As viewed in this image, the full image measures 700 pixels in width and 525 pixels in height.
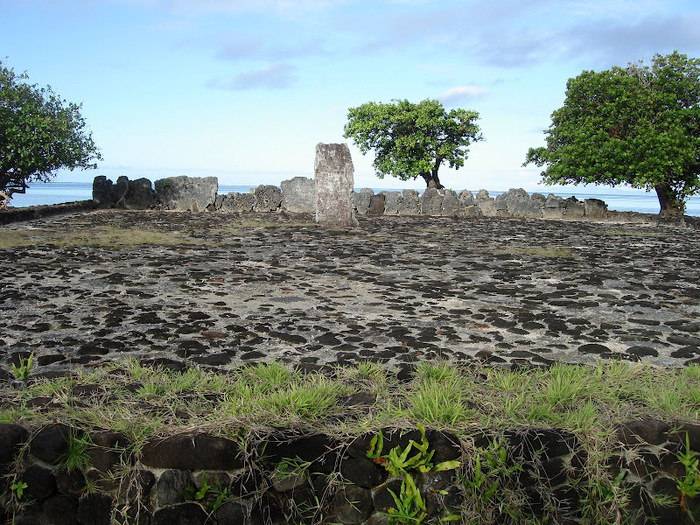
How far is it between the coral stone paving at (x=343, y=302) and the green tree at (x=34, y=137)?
1249cm

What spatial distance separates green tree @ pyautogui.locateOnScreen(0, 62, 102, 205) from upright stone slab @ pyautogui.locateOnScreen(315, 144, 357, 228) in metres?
12.2

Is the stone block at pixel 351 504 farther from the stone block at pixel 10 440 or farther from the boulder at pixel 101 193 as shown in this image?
the boulder at pixel 101 193

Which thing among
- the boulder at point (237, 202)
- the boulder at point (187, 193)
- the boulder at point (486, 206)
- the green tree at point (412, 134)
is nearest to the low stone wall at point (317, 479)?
the boulder at point (486, 206)

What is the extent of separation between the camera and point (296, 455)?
3.93 meters

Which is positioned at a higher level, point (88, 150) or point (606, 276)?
point (88, 150)

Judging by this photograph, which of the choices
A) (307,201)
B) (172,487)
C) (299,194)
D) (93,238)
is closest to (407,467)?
(172,487)

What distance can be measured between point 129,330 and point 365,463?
384 centimetres

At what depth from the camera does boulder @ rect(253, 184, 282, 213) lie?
3025 cm

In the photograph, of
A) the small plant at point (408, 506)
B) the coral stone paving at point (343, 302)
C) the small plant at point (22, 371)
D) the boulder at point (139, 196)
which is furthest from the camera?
the boulder at point (139, 196)

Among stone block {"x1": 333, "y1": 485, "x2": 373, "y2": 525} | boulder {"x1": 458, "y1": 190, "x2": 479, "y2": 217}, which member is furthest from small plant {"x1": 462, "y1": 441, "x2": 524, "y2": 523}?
boulder {"x1": 458, "y1": 190, "x2": 479, "y2": 217}

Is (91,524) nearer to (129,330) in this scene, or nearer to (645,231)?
(129,330)

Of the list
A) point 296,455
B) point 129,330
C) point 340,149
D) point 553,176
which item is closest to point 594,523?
point 296,455

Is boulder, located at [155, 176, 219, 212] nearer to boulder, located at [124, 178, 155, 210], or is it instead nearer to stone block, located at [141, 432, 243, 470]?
boulder, located at [124, 178, 155, 210]

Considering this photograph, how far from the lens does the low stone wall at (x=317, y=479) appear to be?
384cm
